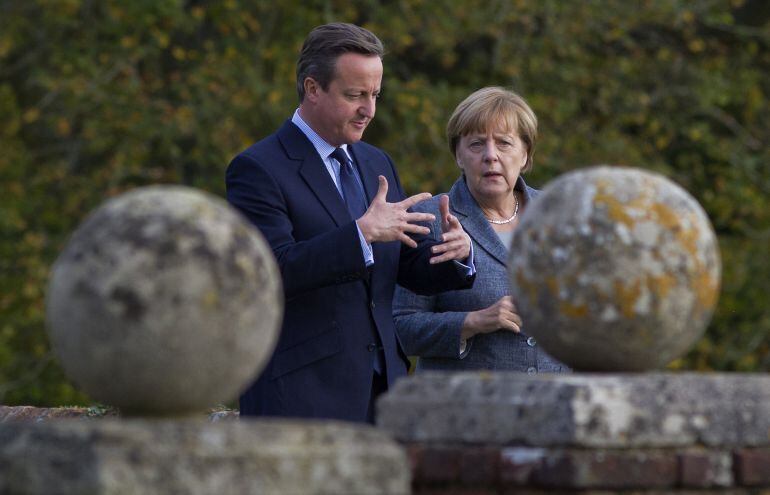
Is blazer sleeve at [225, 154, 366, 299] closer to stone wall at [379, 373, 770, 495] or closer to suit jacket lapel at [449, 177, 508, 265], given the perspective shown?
suit jacket lapel at [449, 177, 508, 265]

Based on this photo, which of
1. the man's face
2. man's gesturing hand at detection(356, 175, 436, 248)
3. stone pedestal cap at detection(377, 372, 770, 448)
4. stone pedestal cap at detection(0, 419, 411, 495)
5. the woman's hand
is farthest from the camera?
the man's face

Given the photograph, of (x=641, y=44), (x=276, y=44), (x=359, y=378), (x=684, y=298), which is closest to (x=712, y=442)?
(x=684, y=298)

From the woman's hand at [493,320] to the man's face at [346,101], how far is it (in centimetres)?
78

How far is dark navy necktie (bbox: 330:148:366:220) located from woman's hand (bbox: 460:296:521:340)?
1.86 feet

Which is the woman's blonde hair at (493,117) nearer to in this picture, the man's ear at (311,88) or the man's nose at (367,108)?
the man's nose at (367,108)

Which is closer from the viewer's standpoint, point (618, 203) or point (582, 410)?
point (582, 410)

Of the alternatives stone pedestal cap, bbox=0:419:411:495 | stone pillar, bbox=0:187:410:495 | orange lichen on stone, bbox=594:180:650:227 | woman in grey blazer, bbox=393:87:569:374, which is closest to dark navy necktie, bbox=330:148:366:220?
woman in grey blazer, bbox=393:87:569:374

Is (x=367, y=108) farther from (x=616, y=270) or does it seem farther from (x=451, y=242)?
(x=616, y=270)

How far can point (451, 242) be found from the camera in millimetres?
4727

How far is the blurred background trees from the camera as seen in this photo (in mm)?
11352

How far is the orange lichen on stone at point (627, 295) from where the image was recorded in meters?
3.31

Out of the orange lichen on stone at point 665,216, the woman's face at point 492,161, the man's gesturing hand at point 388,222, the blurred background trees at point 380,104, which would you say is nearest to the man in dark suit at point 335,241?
the man's gesturing hand at point 388,222

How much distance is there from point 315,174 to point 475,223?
66 cm

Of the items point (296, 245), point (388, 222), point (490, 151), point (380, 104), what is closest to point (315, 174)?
point (296, 245)
